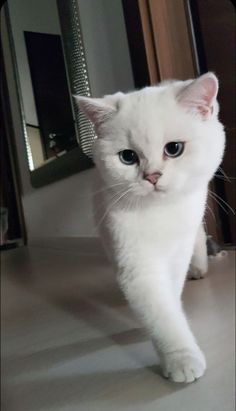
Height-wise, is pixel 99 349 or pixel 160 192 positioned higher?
pixel 160 192

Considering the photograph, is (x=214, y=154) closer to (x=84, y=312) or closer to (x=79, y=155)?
(x=79, y=155)

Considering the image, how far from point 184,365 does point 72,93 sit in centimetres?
33

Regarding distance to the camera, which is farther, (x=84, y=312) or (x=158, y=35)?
(x=84, y=312)

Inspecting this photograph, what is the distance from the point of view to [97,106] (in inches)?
12.0

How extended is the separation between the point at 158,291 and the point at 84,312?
0.30 m

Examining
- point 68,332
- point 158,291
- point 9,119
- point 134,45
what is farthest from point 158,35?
point 68,332

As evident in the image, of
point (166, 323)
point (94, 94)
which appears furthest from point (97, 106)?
point (166, 323)

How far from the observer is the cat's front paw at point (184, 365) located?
46cm

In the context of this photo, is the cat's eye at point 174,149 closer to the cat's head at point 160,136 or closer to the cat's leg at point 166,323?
the cat's head at point 160,136

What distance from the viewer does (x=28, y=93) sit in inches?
10.6

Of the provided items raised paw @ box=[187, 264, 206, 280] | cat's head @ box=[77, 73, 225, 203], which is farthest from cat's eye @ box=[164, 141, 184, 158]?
raised paw @ box=[187, 264, 206, 280]

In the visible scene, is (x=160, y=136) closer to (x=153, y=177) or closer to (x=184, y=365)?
(x=153, y=177)

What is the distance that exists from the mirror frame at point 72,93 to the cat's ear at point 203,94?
64mm

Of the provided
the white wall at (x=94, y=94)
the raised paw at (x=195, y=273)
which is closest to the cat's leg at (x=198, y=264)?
the raised paw at (x=195, y=273)
